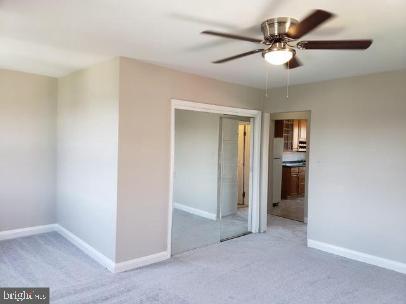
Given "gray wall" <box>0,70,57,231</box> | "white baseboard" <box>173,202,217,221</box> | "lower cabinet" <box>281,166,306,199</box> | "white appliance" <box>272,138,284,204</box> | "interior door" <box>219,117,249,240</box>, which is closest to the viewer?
"gray wall" <box>0,70,57,231</box>

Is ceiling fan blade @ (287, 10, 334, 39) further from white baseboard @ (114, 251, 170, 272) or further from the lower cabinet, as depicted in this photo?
the lower cabinet

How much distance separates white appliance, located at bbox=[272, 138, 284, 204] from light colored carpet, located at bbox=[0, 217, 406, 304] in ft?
8.82

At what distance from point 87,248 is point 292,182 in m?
5.42

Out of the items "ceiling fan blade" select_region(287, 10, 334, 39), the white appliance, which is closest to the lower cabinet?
the white appliance

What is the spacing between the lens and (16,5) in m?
2.07

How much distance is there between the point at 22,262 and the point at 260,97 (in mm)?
4014

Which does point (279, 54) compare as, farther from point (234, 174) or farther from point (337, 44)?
point (234, 174)

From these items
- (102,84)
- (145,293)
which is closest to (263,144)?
(102,84)

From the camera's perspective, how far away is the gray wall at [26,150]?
14.0ft

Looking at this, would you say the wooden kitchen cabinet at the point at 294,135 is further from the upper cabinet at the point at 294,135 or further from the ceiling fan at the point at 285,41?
the ceiling fan at the point at 285,41

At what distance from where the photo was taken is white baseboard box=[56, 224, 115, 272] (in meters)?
3.44

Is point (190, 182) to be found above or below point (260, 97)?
below

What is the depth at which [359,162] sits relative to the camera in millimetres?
3896

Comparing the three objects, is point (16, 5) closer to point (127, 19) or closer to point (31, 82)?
point (127, 19)
